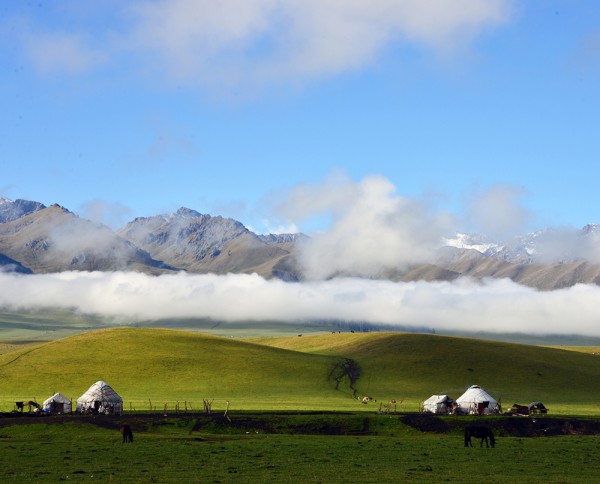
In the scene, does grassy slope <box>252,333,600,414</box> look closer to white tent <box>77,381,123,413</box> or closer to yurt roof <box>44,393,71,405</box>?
white tent <box>77,381,123,413</box>

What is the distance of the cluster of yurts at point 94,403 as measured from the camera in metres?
93.4

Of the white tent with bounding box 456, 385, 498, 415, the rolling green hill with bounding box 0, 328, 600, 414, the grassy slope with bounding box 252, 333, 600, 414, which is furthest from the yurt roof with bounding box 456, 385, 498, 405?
the rolling green hill with bounding box 0, 328, 600, 414

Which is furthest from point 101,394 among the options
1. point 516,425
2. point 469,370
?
point 469,370

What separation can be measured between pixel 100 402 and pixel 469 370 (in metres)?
71.8

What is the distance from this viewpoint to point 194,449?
190 feet

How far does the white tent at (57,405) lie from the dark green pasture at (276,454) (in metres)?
19.1

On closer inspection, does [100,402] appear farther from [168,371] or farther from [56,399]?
[168,371]

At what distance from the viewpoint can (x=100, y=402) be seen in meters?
93.6

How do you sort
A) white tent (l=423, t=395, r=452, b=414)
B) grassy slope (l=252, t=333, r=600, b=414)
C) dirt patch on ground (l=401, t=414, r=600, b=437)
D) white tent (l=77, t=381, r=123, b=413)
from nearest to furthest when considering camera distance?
dirt patch on ground (l=401, t=414, r=600, b=437) → white tent (l=77, t=381, r=123, b=413) → white tent (l=423, t=395, r=452, b=414) → grassy slope (l=252, t=333, r=600, b=414)

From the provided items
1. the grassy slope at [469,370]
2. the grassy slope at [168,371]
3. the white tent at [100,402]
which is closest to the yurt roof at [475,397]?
the grassy slope at [469,370]

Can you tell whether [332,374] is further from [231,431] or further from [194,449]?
[194,449]

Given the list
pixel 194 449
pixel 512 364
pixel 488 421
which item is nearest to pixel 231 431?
pixel 194 449

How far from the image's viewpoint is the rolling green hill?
119 m

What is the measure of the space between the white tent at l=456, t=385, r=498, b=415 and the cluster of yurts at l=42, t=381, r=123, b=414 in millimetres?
39298
